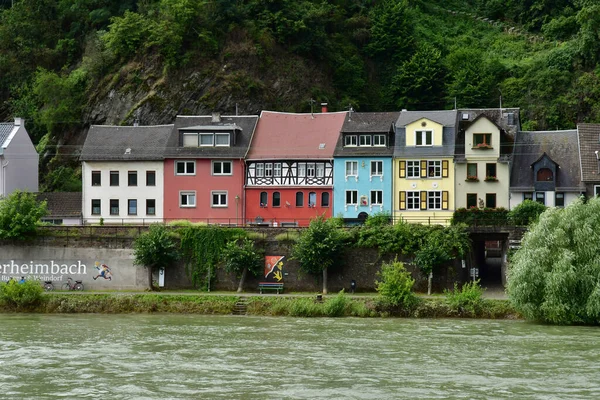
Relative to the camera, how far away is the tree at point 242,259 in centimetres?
6519

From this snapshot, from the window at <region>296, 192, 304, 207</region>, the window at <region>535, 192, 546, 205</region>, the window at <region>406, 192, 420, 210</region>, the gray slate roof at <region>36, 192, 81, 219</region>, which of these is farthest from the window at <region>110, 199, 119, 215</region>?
the window at <region>535, 192, 546, 205</region>

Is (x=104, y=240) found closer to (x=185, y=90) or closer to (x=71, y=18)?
(x=185, y=90)

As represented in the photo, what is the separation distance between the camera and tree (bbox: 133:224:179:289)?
214 feet

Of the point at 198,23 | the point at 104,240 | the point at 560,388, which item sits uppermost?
the point at 198,23

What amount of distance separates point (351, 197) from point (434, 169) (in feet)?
19.0

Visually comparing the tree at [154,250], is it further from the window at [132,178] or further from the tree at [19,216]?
the window at [132,178]

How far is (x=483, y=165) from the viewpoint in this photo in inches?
2869

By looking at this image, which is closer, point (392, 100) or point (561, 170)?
point (561, 170)

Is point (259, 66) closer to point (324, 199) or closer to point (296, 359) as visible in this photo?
point (324, 199)

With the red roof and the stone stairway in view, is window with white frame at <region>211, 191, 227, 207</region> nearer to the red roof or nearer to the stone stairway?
the red roof

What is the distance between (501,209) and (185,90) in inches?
1165

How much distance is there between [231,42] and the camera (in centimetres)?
9044

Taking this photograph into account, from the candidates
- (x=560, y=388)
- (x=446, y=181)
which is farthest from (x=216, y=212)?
(x=560, y=388)

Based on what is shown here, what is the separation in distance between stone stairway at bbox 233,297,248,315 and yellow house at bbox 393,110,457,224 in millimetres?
15833
